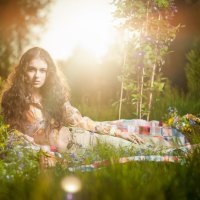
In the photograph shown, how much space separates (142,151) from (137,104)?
115 inches

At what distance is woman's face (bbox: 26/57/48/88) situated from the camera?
15.8 feet

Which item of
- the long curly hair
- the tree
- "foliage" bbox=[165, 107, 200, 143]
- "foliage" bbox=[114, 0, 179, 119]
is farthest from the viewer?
the tree

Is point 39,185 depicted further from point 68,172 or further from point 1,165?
point 1,165

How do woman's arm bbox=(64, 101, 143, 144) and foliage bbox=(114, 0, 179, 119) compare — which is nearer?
woman's arm bbox=(64, 101, 143, 144)

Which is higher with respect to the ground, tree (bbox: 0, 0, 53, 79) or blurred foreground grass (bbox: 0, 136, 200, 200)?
tree (bbox: 0, 0, 53, 79)

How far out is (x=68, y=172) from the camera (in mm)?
2840

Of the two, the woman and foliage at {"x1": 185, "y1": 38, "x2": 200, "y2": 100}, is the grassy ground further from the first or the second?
foliage at {"x1": 185, "y1": 38, "x2": 200, "y2": 100}

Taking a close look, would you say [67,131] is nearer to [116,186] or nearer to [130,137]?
[130,137]

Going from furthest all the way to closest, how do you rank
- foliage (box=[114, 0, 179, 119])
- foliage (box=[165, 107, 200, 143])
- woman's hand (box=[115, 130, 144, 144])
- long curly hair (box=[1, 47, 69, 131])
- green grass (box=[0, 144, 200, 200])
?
1. foliage (box=[114, 0, 179, 119])
2. foliage (box=[165, 107, 200, 143])
3. woman's hand (box=[115, 130, 144, 144])
4. long curly hair (box=[1, 47, 69, 131])
5. green grass (box=[0, 144, 200, 200])

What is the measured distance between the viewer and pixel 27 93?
190 inches

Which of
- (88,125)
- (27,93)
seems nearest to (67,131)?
(88,125)

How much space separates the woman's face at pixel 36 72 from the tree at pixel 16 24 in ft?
26.5

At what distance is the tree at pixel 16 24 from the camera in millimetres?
13141

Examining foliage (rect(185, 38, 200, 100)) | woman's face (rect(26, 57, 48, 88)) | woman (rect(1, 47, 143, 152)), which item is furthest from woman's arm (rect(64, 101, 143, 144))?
foliage (rect(185, 38, 200, 100))
